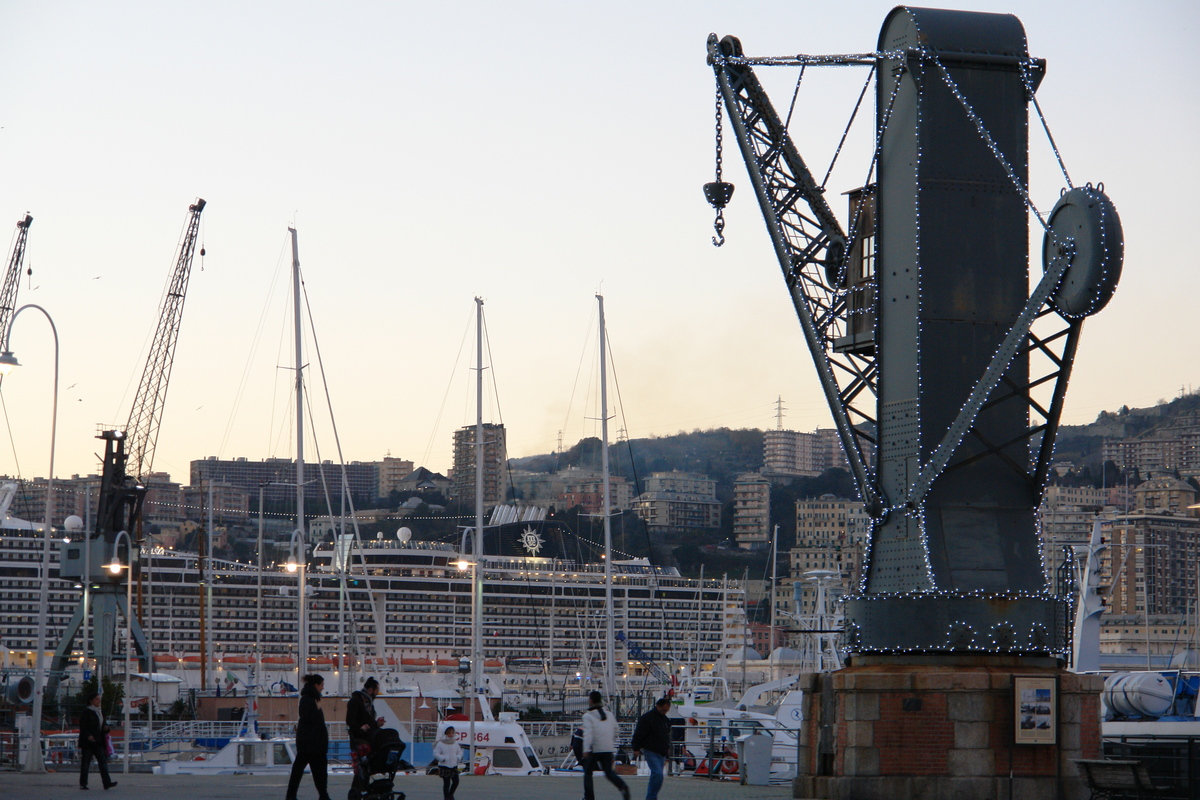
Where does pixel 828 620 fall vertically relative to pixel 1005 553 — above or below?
below

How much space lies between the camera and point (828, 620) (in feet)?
140

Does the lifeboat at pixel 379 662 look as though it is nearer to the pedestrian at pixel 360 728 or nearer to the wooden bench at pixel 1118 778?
the pedestrian at pixel 360 728

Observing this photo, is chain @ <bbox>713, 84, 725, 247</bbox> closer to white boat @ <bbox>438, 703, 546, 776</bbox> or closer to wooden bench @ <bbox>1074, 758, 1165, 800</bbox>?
wooden bench @ <bbox>1074, 758, 1165, 800</bbox>

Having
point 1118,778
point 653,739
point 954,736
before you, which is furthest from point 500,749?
point 1118,778

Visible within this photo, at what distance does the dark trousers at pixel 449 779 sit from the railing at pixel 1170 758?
642 centimetres

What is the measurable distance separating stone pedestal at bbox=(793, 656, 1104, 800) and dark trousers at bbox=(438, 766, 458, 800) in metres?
3.87

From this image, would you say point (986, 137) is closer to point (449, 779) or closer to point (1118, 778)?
point (1118, 778)

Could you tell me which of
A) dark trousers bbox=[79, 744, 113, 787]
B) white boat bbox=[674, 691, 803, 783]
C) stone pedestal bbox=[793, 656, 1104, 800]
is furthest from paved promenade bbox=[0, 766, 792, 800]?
white boat bbox=[674, 691, 803, 783]

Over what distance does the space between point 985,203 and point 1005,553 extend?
133 inches

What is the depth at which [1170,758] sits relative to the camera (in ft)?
44.1

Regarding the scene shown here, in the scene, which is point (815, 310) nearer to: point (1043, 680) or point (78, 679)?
point (1043, 680)

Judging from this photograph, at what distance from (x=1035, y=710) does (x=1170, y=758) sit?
1.30 meters

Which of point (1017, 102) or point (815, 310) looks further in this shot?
point (815, 310)

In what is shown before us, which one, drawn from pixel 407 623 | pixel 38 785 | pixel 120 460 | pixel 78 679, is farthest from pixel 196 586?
pixel 38 785
